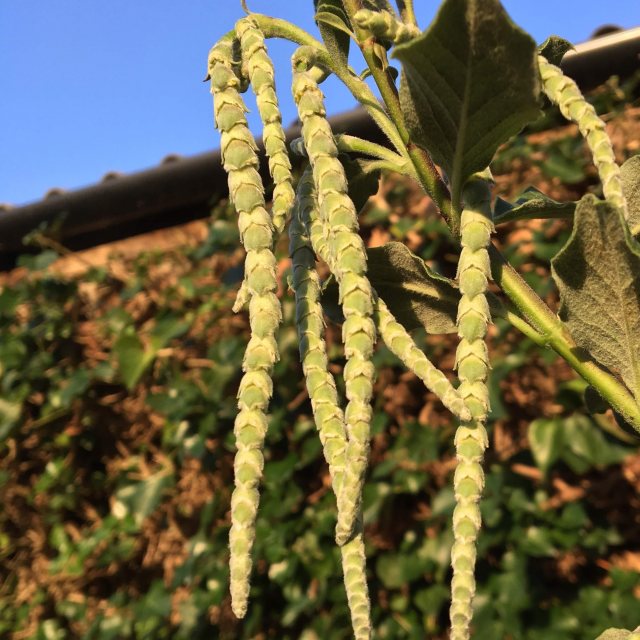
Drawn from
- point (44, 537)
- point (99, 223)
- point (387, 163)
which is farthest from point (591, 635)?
point (99, 223)

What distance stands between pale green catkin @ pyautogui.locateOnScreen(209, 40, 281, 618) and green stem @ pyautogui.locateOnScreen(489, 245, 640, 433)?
0.25 m

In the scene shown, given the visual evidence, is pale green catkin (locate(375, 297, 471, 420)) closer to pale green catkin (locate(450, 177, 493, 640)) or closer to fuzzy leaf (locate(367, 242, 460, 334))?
pale green catkin (locate(450, 177, 493, 640))

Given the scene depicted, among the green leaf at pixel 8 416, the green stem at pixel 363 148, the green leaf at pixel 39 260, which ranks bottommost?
the green leaf at pixel 8 416

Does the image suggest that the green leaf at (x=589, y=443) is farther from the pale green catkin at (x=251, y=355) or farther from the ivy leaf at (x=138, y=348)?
the pale green catkin at (x=251, y=355)

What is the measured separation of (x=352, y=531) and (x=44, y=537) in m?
3.03

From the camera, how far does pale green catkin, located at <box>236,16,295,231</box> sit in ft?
2.14

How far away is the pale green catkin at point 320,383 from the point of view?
577mm

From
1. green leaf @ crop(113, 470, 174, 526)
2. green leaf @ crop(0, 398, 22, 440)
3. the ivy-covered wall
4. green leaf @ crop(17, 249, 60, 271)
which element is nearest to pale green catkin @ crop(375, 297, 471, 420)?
the ivy-covered wall

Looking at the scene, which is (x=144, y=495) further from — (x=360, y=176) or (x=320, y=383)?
(x=320, y=383)

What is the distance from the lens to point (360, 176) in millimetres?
823

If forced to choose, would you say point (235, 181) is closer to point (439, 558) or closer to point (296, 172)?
point (439, 558)

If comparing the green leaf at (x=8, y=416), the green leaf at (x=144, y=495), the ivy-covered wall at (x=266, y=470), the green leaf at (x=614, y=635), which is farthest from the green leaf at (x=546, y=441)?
the green leaf at (x=8, y=416)

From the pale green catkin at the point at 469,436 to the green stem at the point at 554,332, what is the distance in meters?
0.13

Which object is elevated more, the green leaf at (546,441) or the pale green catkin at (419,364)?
the pale green catkin at (419,364)
